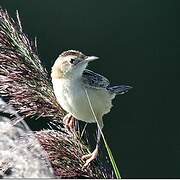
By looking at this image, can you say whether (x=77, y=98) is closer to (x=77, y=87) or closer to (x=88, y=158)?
(x=77, y=87)

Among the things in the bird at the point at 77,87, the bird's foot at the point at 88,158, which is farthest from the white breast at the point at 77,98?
the bird's foot at the point at 88,158

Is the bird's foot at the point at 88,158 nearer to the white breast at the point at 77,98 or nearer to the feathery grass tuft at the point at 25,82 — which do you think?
the feathery grass tuft at the point at 25,82

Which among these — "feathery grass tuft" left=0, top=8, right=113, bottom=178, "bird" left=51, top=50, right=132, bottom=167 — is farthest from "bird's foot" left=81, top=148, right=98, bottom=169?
"bird" left=51, top=50, right=132, bottom=167

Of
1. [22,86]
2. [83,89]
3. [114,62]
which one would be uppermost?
[22,86]

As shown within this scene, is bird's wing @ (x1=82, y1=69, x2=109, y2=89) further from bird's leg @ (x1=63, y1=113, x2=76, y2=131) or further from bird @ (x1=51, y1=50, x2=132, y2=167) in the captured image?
bird's leg @ (x1=63, y1=113, x2=76, y2=131)

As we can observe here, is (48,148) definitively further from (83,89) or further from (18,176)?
(83,89)

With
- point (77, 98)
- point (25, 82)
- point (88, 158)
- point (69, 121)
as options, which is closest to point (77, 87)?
point (77, 98)

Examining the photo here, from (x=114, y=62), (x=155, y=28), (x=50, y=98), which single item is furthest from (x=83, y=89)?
(x=155, y=28)
